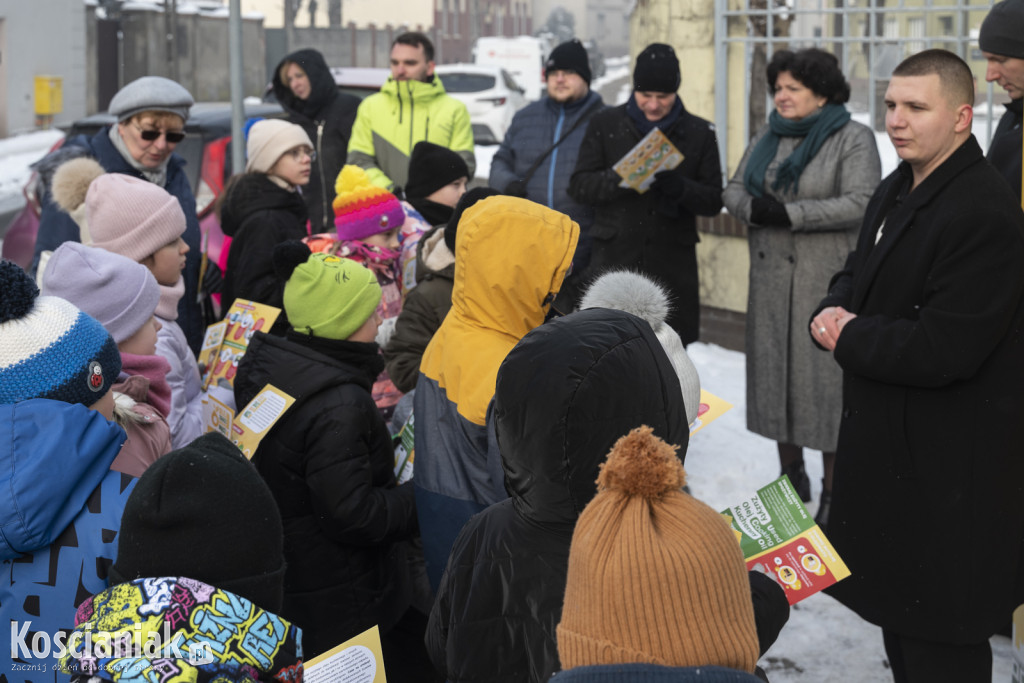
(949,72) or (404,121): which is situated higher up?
(404,121)

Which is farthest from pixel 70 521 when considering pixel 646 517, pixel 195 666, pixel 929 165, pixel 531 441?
pixel 929 165

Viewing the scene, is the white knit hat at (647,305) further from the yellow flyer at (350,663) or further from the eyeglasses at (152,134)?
the eyeglasses at (152,134)

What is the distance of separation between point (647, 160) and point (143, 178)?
2195 mm

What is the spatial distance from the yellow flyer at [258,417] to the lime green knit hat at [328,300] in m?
0.28

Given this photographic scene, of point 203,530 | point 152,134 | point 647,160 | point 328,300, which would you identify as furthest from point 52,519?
point 647,160

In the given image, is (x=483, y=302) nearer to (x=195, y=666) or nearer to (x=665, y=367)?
(x=665, y=367)

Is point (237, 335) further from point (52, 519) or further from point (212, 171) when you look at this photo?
point (212, 171)

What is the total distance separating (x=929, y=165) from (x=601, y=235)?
2.35 metres

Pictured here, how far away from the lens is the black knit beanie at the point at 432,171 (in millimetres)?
4492

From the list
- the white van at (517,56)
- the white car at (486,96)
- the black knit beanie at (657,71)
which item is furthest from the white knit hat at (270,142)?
the white van at (517,56)

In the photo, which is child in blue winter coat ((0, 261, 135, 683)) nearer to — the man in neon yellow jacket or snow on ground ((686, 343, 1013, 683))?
snow on ground ((686, 343, 1013, 683))

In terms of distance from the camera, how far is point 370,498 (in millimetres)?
2994

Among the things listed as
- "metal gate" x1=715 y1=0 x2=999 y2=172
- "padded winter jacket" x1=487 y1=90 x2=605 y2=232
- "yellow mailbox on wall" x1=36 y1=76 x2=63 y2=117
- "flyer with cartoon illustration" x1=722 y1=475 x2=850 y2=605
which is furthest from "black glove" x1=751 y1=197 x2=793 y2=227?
"yellow mailbox on wall" x1=36 y1=76 x2=63 y2=117

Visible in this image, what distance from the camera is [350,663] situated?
2.09 meters
